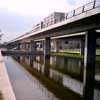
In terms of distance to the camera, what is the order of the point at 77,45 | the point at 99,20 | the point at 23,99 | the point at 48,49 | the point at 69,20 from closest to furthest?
the point at 23,99, the point at 99,20, the point at 69,20, the point at 48,49, the point at 77,45

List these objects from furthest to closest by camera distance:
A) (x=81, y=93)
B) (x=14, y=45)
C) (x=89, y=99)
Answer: (x=14, y=45) < (x=81, y=93) < (x=89, y=99)

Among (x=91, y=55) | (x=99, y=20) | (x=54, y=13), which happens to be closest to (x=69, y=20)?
(x=99, y=20)

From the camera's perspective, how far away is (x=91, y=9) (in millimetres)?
18641

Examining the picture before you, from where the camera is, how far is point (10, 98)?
6.40 m

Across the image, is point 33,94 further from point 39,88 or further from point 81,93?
point 81,93

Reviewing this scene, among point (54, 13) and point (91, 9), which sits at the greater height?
point (54, 13)

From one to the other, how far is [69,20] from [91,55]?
7.94m

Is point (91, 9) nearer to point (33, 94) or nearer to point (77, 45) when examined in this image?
point (33, 94)

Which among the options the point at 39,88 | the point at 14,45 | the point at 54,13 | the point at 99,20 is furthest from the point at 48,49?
the point at 14,45

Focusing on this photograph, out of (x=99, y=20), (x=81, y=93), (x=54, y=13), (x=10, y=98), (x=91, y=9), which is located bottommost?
(x=81, y=93)

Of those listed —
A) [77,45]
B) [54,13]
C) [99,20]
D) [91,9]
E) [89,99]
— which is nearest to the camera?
[89,99]

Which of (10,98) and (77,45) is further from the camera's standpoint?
(77,45)

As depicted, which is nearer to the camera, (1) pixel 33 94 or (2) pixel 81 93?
(1) pixel 33 94

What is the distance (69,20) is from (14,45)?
107 meters
